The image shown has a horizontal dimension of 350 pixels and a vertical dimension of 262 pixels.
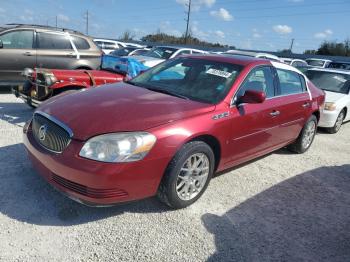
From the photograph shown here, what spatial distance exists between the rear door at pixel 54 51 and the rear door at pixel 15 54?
0.62 ft

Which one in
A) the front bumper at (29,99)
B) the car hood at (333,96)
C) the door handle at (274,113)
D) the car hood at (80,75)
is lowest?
the front bumper at (29,99)

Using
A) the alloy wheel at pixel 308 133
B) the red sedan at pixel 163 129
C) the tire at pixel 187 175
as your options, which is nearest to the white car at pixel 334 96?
the alloy wheel at pixel 308 133

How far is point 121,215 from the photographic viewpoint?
3.40 meters

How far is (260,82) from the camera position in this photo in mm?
4520

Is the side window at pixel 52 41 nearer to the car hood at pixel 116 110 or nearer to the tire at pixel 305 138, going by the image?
the car hood at pixel 116 110

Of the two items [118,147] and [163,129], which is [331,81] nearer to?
[163,129]

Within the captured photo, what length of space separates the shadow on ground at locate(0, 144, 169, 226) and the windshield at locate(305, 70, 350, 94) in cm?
696

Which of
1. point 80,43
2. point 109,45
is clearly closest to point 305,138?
point 80,43

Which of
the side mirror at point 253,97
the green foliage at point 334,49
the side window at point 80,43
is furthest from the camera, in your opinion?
the green foliage at point 334,49

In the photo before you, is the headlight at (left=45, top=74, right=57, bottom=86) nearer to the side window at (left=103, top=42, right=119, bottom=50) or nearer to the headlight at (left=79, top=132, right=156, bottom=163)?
the headlight at (left=79, top=132, right=156, bottom=163)

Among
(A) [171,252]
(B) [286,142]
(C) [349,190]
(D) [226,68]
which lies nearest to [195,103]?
(D) [226,68]

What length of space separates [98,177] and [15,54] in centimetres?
688

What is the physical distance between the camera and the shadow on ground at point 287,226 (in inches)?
123

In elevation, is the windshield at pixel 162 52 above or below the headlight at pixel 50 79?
above
